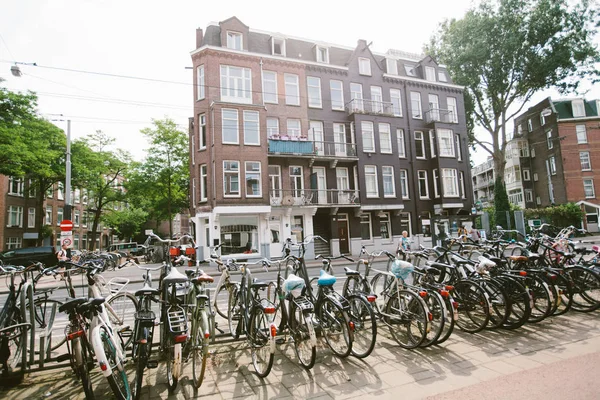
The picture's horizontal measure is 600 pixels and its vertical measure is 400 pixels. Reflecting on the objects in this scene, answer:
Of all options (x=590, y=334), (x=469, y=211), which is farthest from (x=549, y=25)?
(x=590, y=334)

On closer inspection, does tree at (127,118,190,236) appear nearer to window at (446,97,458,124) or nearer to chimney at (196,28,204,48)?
chimney at (196,28,204,48)

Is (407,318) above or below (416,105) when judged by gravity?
below

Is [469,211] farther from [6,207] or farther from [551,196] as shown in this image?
[6,207]

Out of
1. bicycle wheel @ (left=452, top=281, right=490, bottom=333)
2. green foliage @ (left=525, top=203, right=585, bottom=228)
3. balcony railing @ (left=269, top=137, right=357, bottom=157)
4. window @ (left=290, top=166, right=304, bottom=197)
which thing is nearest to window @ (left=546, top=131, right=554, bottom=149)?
green foliage @ (left=525, top=203, right=585, bottom=228)

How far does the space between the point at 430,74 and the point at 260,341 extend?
32438 mm

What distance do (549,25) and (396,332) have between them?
32733 millimetres

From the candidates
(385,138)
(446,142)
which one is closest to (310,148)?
(385,138)

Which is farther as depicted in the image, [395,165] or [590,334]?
[395,165]

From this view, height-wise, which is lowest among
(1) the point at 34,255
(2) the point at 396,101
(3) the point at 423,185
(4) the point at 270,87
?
(1) the point at 34,255

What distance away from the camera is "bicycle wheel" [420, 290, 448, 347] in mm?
4379

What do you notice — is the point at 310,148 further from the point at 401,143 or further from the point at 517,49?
the point at 517,49

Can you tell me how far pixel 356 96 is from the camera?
27438mm

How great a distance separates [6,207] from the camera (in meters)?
32.9

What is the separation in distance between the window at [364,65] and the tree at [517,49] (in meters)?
8.28
